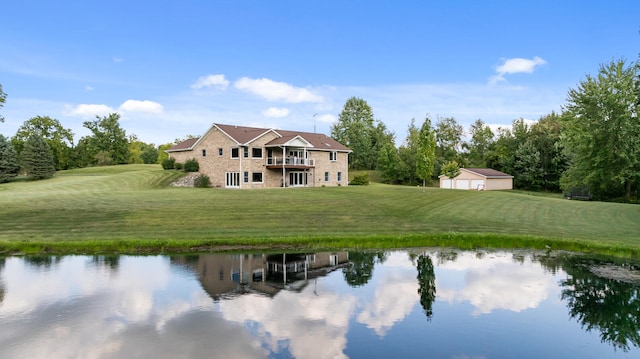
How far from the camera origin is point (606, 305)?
38.8 ft

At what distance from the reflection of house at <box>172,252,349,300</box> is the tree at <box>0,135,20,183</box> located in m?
46.9

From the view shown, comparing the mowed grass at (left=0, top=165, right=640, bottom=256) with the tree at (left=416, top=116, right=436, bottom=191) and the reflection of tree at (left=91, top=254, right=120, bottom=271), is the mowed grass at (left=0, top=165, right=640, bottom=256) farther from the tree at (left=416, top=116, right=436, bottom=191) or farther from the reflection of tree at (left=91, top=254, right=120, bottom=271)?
the tree at (left=416, top=116, right=436, bottom=191)

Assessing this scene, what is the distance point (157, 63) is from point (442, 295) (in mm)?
30585

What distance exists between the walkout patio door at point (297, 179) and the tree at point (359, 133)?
109ft

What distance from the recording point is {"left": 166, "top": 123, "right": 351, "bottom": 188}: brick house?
1745 inches

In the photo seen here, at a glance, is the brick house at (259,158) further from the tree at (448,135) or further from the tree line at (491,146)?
the tree at (448,135)

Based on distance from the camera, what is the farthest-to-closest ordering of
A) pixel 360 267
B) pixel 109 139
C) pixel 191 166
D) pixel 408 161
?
1. pixel 109 139
2. pixel 408 161
3. pixel 191 166
4. pixel 360 267

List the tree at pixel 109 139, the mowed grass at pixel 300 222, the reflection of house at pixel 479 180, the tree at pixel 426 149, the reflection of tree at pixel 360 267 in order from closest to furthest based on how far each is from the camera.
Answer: the reflection of tree at pixel 360 267
the mowed grass at pixel 300 222
the tree at pixel 426 149
the reflection of house at pixel 479 180
the tree at pixel 109 139

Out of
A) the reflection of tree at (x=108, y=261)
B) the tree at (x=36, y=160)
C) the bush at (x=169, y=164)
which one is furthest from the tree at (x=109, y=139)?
the reflection of tree at (x=108, y=261)

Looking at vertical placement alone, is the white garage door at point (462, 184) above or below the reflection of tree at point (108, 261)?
above

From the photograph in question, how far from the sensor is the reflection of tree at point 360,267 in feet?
46.8

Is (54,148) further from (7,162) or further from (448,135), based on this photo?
(448,135)

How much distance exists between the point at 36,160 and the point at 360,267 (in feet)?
168

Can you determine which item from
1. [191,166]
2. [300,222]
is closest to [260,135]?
[191,166]
